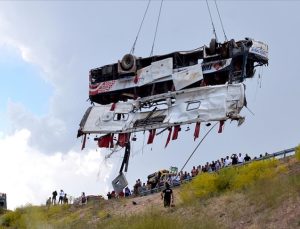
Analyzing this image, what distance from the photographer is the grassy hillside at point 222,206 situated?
79.1 ft

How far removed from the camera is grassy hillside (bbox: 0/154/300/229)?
24109 mm

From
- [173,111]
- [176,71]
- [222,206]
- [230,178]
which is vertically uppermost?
[176,71]

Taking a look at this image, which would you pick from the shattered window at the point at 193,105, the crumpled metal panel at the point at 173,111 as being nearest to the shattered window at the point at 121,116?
the crumpled metal panel at the point at 173,111

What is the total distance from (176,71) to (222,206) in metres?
12.8

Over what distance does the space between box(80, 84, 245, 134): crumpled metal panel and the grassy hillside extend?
15.8 ft

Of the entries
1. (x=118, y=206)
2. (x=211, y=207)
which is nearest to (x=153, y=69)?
(x=118, y=206)

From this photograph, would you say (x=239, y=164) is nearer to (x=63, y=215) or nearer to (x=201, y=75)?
(x=201, y=75)

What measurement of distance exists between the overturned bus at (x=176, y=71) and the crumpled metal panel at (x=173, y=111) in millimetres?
896

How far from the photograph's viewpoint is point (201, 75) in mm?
38594

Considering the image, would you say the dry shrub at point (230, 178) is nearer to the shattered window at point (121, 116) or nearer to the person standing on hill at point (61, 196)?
the shattered window at point (121, 116)

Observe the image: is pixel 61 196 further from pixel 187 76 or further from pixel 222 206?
pixel 222 206

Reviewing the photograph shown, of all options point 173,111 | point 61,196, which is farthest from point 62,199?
point 173,111

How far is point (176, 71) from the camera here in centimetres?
3972

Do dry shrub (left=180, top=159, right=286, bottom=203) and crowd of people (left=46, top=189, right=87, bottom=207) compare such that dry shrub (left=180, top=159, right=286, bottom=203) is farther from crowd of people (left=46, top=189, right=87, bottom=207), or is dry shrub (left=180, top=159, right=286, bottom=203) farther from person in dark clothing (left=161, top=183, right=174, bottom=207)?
crowd of people (left=46, top=189, right=87, bottom=207)
